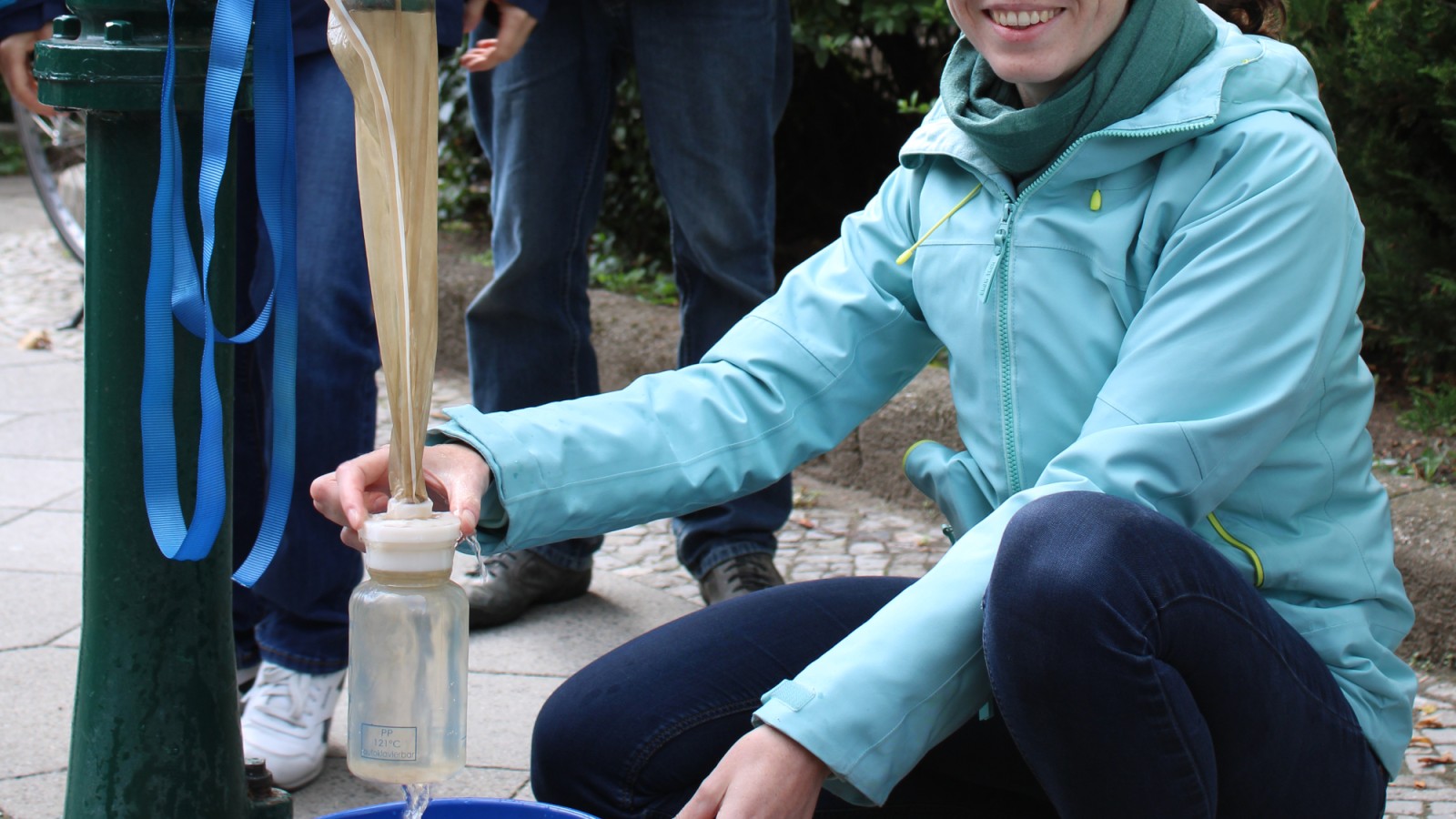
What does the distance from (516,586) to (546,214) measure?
2.31 feet

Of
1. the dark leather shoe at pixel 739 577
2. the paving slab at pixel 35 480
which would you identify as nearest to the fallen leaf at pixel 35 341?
the paving slab at pixel 35 480

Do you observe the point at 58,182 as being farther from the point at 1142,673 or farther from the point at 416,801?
the point at 1142,673

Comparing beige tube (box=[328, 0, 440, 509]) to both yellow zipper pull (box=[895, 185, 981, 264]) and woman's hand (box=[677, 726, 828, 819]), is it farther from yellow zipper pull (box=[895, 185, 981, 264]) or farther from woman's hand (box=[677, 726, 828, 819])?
yellow zipper pull (box=[895, 185, 981, 264])

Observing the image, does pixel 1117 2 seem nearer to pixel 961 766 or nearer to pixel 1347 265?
pixel 1347 265

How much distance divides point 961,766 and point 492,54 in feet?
4.88

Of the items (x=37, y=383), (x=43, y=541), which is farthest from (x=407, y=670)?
(x=37, y=383)

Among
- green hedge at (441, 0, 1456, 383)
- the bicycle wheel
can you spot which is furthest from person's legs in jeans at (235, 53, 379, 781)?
the bicycle wheel

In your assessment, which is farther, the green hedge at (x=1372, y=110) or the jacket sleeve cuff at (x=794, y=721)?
the green hedge at (x=1372, y=110)

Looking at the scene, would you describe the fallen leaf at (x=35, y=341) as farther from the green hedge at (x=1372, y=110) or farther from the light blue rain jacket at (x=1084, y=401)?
the light blue rain jacket at (x=1084, y=401)

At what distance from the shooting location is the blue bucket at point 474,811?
155 centimetres

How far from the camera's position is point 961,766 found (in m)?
1.92

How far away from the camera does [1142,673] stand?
1.51 meters

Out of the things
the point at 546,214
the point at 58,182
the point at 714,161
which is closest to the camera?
the point at 714,161

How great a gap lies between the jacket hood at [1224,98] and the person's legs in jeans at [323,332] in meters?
1.08
